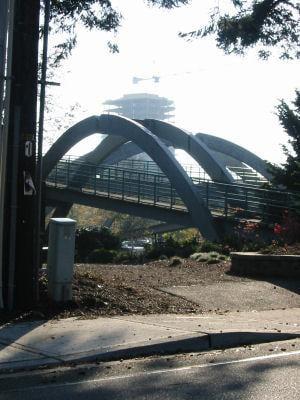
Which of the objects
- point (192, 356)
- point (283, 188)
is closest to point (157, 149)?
point (283, 188)

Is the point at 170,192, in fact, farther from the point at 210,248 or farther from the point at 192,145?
the point at 210,248

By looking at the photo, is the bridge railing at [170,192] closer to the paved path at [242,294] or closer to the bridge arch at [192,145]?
the bridge arch at [192,145]

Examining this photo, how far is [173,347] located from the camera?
8.63 metres

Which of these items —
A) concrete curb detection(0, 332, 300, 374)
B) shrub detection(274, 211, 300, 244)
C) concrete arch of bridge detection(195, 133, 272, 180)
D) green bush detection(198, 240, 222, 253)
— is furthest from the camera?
concrete arch of bridge detection(195, 133, 272, 180)

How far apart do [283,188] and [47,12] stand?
19.3 meters

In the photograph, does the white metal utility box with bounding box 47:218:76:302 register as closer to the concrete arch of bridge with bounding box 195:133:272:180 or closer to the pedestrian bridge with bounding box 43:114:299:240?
the pedestrian bridge with bounding box 43:114:299:240

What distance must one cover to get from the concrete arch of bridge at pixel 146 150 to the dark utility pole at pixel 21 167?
20.8 meters

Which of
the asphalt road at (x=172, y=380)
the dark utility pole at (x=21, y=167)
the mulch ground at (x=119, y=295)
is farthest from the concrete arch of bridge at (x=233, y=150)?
the asphalt road at (x=172, y=380)

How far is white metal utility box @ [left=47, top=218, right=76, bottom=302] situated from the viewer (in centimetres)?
1043

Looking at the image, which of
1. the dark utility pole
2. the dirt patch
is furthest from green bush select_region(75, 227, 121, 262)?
the dark utility pole

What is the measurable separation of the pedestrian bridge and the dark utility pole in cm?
1497

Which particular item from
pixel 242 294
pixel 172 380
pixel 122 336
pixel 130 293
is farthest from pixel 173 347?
pixel 242 294

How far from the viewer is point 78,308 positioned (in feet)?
34.7

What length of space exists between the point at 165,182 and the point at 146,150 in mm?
2081
